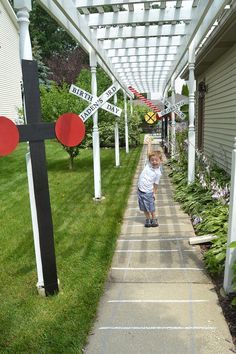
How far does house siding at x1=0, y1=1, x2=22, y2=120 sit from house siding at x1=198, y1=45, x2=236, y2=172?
42.0 feet

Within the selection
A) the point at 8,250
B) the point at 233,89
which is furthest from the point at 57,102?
the point at 8,250

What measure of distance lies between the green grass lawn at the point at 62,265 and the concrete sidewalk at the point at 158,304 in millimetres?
161

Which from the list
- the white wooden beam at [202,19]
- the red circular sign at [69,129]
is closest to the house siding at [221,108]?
the white wooden beam at [202,19]

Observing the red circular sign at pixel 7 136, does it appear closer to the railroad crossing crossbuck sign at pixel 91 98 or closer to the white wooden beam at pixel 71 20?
the white wooden beam at pixel 71 20

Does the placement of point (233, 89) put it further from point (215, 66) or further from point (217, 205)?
point (217, 205)

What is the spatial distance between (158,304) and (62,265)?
1329mm

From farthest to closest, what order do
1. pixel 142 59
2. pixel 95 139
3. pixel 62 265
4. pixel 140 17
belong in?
pixel 142 59 → pixel 95 139 → pixel 140 17 → pixel 62 265

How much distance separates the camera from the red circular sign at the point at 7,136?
256 centimetres

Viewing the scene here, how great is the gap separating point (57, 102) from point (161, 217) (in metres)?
5.82

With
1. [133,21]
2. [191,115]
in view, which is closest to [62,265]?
[133,21]

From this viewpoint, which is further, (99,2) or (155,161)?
(155,161)

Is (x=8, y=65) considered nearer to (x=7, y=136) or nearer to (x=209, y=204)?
(x=209, y=204)

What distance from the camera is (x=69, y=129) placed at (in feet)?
9.70

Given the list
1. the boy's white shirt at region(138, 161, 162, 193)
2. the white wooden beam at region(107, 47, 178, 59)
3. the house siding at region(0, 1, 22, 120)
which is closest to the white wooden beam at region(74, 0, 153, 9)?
the boy's white shirt at region(138, 161, 162, 193)
